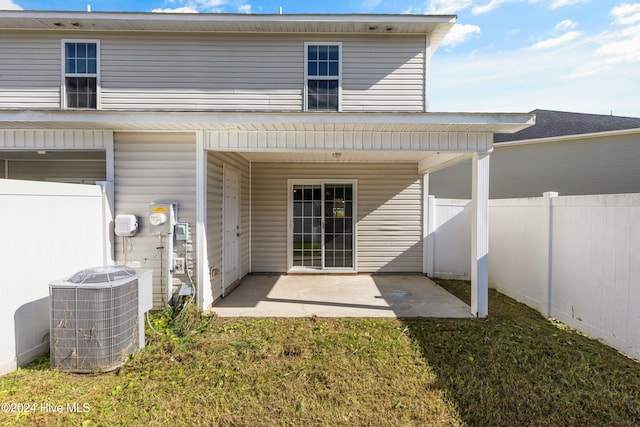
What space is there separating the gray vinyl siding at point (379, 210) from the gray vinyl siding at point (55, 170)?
357 centimetres

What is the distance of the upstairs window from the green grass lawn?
17.2 ft

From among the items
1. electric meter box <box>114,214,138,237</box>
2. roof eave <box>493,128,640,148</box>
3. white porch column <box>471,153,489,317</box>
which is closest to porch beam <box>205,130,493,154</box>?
white porch column <box>471,153,489,317</box>

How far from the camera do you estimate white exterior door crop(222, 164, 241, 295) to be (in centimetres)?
554

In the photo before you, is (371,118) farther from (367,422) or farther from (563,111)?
(563,111)

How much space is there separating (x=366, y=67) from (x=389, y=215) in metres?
3.20

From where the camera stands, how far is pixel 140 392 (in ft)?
8.79

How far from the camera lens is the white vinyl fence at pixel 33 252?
292 centimetres

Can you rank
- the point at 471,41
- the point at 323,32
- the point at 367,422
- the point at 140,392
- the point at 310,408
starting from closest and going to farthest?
1. the point at 367,422
2. the point at 310,408
3. the point at 140,392
4. the point at 323,32
5. the point at 471,41

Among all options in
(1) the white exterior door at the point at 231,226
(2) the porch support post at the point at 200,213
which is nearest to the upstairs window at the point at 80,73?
(1) the white exterior door at the point at 231,226

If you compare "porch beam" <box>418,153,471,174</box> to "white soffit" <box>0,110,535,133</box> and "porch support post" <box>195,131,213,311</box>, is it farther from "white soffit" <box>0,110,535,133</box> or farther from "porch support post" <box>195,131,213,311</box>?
"porch support post" <box>195,131,213,311</box>

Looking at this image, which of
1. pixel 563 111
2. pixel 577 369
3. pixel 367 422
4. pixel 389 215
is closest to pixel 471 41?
pixel 389 215

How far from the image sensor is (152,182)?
4.46 m

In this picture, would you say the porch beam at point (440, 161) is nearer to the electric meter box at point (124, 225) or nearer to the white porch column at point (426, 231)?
the white porch column at point (426, 231)

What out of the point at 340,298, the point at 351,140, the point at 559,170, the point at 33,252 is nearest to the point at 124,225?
the point at 33,252
